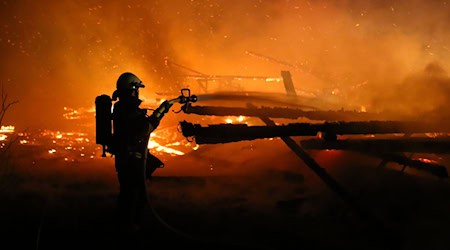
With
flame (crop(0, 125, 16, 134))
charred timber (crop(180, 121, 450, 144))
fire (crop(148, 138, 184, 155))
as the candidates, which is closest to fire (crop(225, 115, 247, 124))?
fire (crop(148, 138, 184, 155))

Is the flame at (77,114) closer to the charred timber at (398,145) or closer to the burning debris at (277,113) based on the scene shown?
the burning debris at (277,113)

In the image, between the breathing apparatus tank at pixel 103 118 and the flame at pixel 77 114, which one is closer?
the breathing apparatus tank at pixel 103 118

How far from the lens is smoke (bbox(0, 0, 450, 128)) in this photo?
18.8 m

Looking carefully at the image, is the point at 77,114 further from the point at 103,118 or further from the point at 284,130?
the point at 284,130

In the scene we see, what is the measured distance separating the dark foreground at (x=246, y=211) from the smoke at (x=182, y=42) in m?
10.4

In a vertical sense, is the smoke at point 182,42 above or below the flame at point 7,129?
above

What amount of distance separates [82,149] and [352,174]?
915 centimetres

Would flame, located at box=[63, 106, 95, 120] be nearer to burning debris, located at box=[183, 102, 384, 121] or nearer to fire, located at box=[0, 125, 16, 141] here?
fire, located at box=[0, 125, 16, 141]

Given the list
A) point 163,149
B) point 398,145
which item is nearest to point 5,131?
point 163,149

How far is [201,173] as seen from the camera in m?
9.48

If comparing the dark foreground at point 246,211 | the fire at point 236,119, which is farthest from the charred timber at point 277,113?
the fire at point 236,119

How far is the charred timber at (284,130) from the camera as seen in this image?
17.4 feet

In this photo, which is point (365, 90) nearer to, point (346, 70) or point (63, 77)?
point (346, 70)

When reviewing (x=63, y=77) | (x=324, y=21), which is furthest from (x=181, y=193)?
(x=63, y=77)
